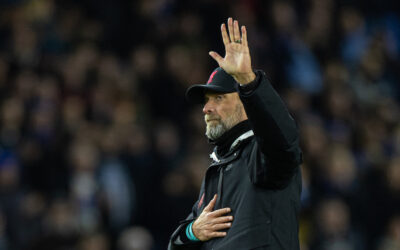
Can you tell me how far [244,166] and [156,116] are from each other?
5.63 m

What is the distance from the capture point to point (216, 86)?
13.7 ft

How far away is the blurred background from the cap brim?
3.65m

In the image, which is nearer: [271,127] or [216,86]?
[271,127]

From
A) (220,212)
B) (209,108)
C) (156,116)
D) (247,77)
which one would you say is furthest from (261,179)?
(156,116)

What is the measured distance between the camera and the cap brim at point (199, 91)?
4.16 m

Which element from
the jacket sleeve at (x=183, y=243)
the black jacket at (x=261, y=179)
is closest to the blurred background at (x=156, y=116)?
the jacket sleeve at (x=183, y=243)

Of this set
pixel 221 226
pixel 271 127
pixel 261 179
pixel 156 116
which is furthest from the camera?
pixel 156 116

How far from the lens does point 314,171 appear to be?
28.7ft

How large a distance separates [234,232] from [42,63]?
5897mm

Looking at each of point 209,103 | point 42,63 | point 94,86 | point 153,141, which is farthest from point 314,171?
point 209,103

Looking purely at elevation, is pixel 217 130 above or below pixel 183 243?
above

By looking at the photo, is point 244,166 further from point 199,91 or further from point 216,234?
point 199,91

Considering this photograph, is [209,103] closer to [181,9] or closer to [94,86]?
[94,86]

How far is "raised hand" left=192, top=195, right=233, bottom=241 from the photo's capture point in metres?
3.96
